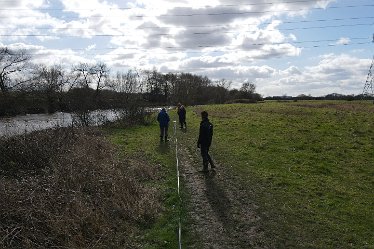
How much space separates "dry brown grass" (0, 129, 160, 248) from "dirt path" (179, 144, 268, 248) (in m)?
1.12

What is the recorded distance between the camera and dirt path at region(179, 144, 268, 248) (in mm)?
7412

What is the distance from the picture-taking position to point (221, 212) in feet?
29.5

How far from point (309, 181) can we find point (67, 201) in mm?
7397

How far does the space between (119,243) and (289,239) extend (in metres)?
3.25

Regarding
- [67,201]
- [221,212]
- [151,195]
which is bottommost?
[221,212]

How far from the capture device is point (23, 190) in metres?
8.34

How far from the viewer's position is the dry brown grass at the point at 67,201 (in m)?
7.06

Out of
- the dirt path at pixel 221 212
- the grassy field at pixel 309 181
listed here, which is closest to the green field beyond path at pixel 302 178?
the grassy field at pixel 309 181

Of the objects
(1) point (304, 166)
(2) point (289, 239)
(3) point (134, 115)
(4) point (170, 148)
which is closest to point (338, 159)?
(1) point (304, 166)

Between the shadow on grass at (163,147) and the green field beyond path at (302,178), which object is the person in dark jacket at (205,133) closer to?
the green field beyond path at (302,178)

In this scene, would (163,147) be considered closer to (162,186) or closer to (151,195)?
(162,186)

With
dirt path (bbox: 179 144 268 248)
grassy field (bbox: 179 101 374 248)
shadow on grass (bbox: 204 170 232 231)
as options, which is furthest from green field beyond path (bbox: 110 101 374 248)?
shadow on grass (bbox: 204 170 232 231)

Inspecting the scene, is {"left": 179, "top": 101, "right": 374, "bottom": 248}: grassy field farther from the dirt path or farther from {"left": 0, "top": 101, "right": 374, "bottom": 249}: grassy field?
the dirt path

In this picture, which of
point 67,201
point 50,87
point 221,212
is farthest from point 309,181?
point 50,87
